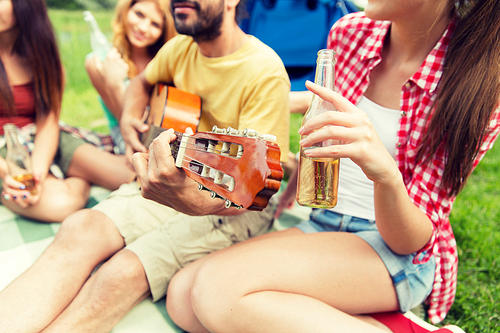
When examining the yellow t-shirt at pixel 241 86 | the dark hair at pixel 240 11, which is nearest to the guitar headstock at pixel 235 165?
A: the yellow t-shirt at pixel 241 86

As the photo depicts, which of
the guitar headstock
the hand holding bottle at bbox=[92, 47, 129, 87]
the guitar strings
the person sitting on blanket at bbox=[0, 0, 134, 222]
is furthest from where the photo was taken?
the hand holding bottle at bbox=[92, 47, 129, 87]

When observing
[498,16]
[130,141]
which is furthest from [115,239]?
[498,16]

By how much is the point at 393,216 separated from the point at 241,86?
93 centimetres

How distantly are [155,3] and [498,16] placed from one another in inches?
90.7

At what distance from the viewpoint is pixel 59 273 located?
4.88 feet

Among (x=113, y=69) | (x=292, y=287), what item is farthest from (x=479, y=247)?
(x=113, y=69)

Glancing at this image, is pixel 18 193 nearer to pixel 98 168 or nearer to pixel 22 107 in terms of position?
pixel 98 168

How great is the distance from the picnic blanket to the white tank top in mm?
719

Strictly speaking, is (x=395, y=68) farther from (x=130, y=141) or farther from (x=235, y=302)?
(x=130, y=141)

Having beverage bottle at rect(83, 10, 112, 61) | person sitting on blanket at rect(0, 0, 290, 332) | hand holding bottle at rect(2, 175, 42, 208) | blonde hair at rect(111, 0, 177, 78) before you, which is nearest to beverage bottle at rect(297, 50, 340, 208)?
person sitting on blanket at rect(0, 0, 290, 332)

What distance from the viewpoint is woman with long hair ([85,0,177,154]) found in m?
2.67

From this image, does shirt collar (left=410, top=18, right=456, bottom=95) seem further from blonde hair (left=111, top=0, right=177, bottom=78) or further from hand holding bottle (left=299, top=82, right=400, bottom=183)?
blonde hair (left=111, top=0, right=177, bottom=78)

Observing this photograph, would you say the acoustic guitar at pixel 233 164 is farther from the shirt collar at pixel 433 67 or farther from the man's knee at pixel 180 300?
the shirt collar at pixel 433 67

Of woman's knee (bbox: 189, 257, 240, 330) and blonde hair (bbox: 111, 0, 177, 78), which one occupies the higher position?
blonde hair (bbox: 111, 0, 177, 78)
